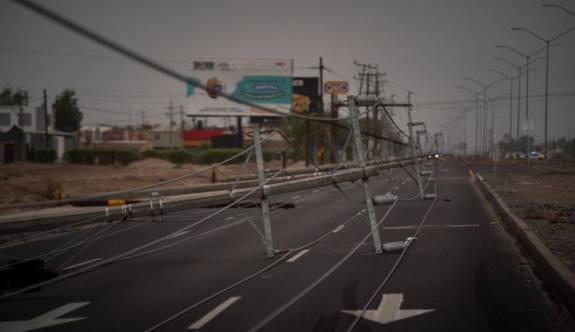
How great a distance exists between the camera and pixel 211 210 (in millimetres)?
22438

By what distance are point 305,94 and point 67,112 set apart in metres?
38.4

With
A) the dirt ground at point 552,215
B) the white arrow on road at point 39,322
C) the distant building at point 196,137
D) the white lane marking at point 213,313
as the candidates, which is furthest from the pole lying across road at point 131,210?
the distant building at point 196,137

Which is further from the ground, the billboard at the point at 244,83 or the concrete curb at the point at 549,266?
the billboard at the point at 244,83

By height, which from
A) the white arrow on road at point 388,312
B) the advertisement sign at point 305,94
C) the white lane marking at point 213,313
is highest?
the advertisement sign at point 305,94

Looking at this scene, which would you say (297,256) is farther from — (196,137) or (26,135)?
(196,137)

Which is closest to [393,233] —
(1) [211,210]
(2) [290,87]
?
(1) [211,210]

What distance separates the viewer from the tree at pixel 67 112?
100 meters

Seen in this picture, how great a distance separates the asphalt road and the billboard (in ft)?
168

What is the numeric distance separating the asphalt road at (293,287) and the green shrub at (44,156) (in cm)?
5671

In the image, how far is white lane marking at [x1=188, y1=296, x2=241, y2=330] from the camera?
8511 mm

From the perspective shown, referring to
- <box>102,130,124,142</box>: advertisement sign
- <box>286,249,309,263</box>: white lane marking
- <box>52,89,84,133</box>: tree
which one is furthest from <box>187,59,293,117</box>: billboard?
<box>102,130,124,142</box>: advertisement sign

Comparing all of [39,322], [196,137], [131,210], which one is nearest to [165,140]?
[196,137]

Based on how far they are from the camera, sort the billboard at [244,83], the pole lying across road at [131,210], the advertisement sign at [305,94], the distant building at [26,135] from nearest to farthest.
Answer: the pole lying across road at [131,210] → the distant building at [26,135] → the billboard at [244,83] → the advertisement sign at [305,94]

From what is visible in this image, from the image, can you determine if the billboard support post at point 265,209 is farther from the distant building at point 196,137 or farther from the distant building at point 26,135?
the distant building at point 196,137
